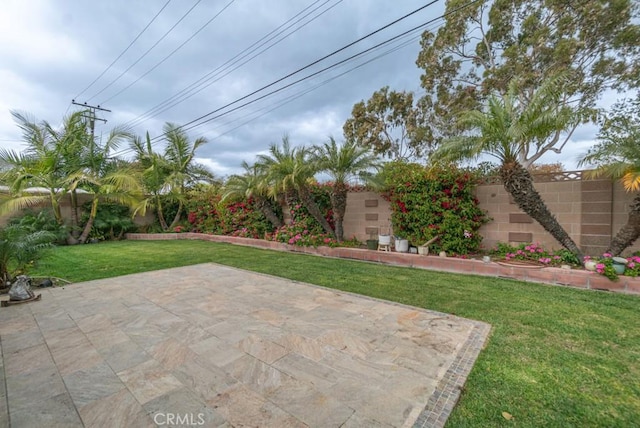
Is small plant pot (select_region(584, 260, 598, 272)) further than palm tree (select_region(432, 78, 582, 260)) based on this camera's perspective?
No

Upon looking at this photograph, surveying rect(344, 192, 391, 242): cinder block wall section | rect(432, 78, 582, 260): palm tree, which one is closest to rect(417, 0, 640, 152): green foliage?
rect(432, 78, 582, 260): palm tree

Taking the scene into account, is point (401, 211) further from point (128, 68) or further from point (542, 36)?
point (128, 68)

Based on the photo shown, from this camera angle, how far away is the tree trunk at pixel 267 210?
9.99 meters

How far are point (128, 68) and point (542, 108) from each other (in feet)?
46.9

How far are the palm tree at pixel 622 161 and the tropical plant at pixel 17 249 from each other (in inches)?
393

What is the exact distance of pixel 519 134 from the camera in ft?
15.8

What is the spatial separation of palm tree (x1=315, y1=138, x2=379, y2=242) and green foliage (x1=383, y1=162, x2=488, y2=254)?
39.3 inches

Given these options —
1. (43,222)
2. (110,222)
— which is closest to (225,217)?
(110,222)

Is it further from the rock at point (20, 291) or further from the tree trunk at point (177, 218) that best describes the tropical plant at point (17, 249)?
the tree trunk at point (177, 218)

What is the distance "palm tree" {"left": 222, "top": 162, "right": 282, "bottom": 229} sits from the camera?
962 centimetres

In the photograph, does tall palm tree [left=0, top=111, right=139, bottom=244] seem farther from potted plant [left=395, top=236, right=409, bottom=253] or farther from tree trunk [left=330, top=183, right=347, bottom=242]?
potted plant [left=395, top=236, right=409, bottom=253]

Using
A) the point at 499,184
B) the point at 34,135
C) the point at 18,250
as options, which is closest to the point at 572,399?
the point at 499,184

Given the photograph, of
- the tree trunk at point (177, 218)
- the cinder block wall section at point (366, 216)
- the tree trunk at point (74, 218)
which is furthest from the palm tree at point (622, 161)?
the tree trunk at point (74, 218)

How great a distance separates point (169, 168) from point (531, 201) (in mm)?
13959
